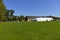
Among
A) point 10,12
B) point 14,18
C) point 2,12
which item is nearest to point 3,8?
point 2,12

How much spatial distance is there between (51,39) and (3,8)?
43747mm

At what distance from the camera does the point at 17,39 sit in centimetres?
1117

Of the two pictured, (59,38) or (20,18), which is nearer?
(59,38)

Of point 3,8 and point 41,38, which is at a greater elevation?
point 3,8

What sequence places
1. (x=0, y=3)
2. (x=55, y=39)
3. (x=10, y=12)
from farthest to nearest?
(x=10, y=12) < (x=0, y=3) < (x=55, y=39)

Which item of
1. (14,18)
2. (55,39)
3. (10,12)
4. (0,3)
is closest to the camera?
(55,39)

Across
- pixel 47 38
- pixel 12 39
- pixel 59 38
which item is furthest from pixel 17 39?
pixel 59 38

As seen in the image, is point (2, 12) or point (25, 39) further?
point (2, 12)

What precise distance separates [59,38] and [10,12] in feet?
364

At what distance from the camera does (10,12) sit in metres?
120

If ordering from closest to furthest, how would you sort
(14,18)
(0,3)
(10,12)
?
(0,3) → (14,18) → (10,12)

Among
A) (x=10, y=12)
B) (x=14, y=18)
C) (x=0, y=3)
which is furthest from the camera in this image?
(x=10, y=12)

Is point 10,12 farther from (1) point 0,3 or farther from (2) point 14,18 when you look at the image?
(1) point 0,3

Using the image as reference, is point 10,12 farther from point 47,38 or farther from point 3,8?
point 47,38
